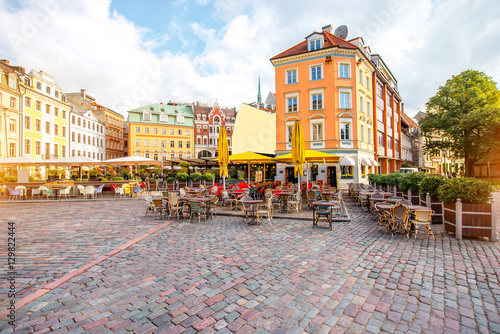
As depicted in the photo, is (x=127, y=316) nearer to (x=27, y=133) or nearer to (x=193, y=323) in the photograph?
(x=193, y=323)

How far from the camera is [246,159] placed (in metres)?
13.6

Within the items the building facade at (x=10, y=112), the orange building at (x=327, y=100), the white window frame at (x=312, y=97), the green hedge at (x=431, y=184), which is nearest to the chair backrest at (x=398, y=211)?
the green hedge at (x=431, y=184)

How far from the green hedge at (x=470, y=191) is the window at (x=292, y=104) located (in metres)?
22.5

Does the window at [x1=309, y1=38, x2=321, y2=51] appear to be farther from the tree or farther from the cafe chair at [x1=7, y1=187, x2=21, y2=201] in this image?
the cafe chair at [x1=7, y1=187, x2=21, y2=201]

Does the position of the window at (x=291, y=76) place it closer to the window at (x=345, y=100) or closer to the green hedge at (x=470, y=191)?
the window at (x=345, y=100)

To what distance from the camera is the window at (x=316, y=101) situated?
27605 mm

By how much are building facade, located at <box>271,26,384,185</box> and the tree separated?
1126 centimetres

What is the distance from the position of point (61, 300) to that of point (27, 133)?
39.7 m

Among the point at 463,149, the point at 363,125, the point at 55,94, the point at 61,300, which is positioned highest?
the point at 55,94

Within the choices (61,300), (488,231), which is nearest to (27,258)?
(61,300)

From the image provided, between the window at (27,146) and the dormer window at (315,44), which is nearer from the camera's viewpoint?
the dormer window at (315,44)

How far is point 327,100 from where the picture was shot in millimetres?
27203

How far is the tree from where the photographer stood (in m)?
28.3

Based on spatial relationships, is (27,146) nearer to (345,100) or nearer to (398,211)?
(345,100)
